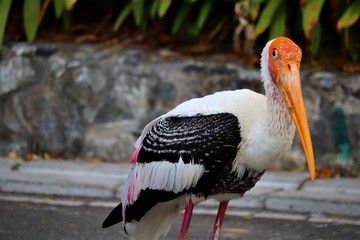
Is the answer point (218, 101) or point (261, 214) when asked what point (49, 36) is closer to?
point (261, 214)

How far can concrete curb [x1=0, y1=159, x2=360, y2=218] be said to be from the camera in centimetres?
771

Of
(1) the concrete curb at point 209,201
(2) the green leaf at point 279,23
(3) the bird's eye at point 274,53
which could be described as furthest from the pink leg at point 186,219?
(2) the green leaf at point 279,23

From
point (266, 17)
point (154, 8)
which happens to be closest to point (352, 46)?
point (266, 17)

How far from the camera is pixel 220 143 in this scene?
5.45 meters

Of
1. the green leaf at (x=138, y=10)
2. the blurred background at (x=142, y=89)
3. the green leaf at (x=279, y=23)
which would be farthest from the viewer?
the green leaf at (x=138, y=10)

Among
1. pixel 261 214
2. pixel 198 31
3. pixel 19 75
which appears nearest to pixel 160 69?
pixel 198 31

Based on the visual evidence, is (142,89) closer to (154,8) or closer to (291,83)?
(154,8)

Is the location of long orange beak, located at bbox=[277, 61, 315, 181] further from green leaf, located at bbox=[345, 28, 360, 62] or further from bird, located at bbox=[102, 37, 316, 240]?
green leaf, located at bbox=[345, 28, 360, 62]

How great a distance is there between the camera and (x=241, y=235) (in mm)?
7094

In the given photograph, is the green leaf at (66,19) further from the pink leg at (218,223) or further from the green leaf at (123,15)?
the pink leg at (218,223)

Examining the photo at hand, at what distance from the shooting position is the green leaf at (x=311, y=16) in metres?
8.52

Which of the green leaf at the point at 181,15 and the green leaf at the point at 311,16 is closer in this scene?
the green leaf at the point at 311,16

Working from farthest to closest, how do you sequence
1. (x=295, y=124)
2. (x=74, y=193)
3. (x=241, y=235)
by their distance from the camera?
(x=74, y=193), (x=241, y=235), (x=295, y=124)

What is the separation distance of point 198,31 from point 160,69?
68cm
